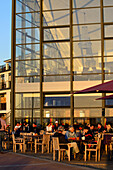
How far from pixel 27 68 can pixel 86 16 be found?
497cm

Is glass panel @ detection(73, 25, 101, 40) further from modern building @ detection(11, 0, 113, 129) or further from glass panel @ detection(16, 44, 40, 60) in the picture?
glass panel @ detection(16, 44, 40, 60)

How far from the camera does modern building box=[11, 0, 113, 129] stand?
77.7 ft

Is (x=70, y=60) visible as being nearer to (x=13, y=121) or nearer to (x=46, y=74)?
(x=46, y=74)

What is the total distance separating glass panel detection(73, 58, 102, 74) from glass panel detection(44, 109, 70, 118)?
2.54 meters

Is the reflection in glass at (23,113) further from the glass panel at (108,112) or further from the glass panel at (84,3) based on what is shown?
the glass panel at (84,3)

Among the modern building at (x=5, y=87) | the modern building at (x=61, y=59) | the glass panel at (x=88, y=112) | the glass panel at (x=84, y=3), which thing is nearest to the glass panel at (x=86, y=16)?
the modern building at (x=61, y=59)

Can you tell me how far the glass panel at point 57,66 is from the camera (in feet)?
78.9

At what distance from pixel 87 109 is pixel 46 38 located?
523cm

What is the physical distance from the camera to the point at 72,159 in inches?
576

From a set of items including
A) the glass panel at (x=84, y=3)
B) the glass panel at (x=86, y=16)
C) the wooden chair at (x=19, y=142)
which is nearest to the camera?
the wooden chair at (x=19, y=142)

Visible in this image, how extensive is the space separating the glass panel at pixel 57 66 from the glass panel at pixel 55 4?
3525 mm

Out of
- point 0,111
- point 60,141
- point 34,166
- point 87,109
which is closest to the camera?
point 34,166

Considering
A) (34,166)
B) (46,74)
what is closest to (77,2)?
(46,74)

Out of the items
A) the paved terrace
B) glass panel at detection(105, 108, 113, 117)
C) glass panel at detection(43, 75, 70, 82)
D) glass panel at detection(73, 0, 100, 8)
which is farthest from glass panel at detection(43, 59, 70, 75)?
the paved terrace
